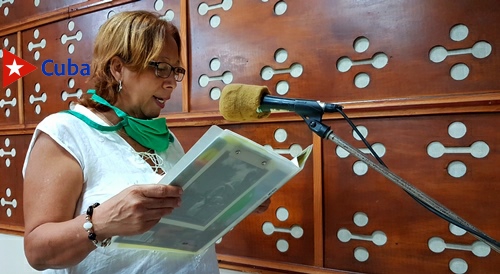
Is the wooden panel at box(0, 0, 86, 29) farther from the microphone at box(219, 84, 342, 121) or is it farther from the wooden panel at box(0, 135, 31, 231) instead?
the microphone at box(219, 84, 342, 121)

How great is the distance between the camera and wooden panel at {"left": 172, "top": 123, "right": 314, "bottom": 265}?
121cm

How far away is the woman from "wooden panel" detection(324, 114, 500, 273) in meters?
0.39

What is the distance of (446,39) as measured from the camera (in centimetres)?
103

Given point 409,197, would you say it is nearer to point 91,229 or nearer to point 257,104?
point 257,104

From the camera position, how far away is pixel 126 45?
899mm

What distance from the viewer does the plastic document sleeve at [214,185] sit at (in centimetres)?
63

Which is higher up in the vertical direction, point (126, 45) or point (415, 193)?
point (126, 45)

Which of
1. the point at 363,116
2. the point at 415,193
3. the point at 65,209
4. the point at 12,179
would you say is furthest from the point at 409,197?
the point at 12,179

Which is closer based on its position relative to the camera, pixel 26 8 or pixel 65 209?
pixel 65 209

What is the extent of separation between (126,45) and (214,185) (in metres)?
0.39

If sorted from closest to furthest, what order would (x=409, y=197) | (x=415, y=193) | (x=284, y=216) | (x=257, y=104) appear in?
(x=415, y=193) < (x=257, y=104) < (x=409, y=197) < (x=284, y=216)

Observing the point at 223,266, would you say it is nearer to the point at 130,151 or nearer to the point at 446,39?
the point at 130,151

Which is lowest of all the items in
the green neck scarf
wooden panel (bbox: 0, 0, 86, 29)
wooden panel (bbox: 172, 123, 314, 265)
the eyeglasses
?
wooden panel (bbox: 172, 123, 314, 265)

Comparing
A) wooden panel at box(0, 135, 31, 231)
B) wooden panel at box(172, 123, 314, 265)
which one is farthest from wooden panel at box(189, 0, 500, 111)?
wooden panel at box(0, 135, 31, 231)
